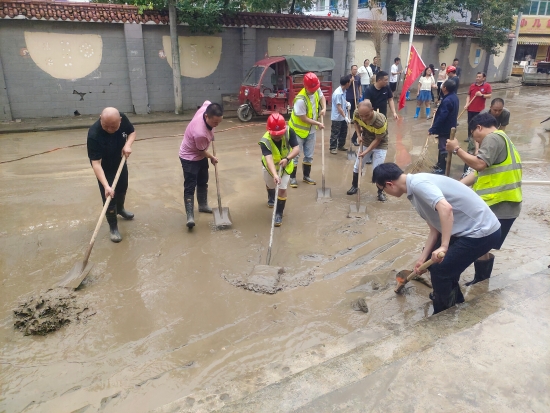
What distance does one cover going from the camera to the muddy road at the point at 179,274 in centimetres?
290

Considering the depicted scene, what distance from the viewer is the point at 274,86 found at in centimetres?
1237

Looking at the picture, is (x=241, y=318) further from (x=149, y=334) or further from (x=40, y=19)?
(x=40, y=19)

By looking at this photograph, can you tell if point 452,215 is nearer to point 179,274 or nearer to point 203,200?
point 179,274

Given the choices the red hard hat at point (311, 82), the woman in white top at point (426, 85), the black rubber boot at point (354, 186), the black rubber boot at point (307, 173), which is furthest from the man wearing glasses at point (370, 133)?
the woman in white top at point (426, 85)

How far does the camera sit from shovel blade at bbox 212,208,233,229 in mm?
5113

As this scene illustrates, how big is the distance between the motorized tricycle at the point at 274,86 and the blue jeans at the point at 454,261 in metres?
9.15

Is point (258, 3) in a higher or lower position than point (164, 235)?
higher

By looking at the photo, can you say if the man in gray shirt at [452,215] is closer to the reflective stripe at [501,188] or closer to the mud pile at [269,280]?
the reflective stripe at [501,188]

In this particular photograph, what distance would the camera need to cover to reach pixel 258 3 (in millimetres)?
11922

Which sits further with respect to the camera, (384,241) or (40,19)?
(40,19)

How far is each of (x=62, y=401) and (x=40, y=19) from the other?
11.1m

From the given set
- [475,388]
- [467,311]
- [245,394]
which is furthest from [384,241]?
[245,394]

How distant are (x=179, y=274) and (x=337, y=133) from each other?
520 centimetres

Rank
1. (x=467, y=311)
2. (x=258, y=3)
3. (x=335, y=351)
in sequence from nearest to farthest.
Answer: (x=335, y=351)
(x=467, y=311)
(x=258, y=3)
